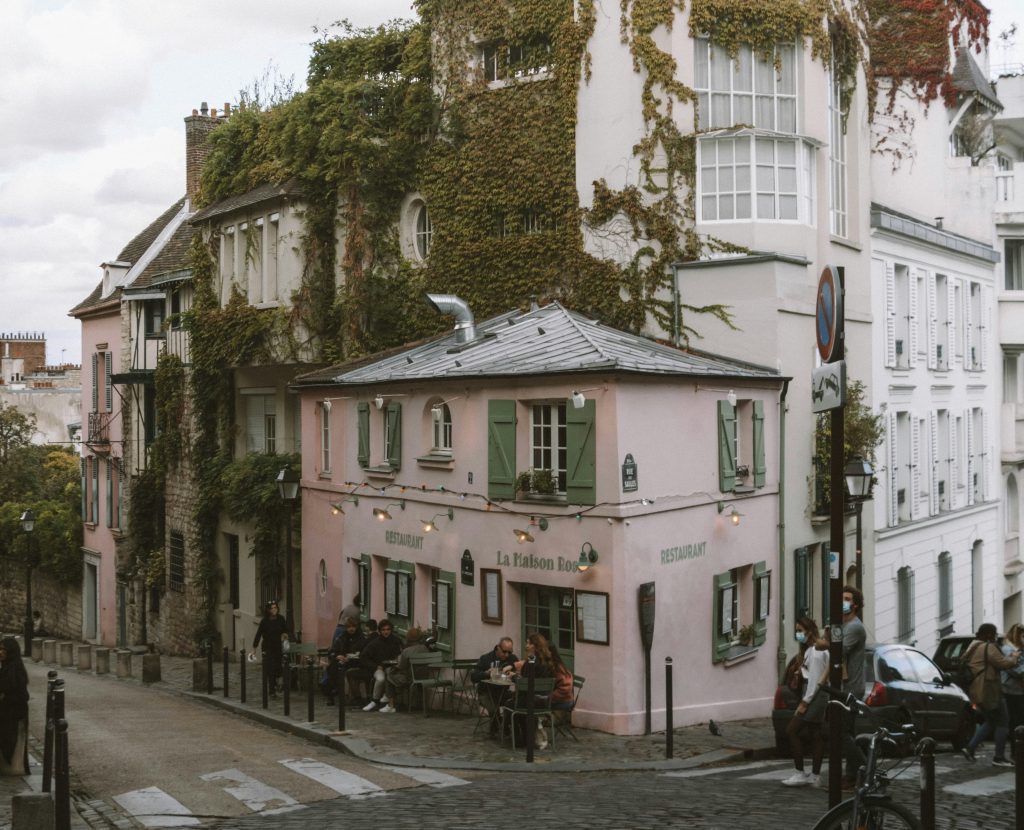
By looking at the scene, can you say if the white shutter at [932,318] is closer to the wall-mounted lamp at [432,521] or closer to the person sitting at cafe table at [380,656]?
the wall-mounted lamp at [432,521]

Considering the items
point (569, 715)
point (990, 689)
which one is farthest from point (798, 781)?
point (569, 715)

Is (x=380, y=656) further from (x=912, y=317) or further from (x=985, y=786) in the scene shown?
(x=912, y=317)

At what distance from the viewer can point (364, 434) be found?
2306 centimetres

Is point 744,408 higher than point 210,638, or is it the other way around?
point 744,408

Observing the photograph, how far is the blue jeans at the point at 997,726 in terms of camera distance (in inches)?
578

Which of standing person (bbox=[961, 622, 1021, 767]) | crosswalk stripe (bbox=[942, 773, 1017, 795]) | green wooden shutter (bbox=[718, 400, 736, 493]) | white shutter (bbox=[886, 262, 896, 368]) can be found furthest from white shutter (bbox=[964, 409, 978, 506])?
crosswalk stripe (bbox=[942, 773, 1017, 795])

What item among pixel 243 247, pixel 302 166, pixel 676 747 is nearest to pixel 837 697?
pixel 676 747

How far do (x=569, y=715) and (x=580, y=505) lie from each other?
2.85 metres

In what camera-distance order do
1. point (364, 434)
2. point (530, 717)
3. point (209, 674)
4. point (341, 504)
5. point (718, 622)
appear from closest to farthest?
point (530, 717) < point (718, 622) < point (209, 674) < point (364, 434) < point (341, 504)

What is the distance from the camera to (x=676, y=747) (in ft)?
54.2

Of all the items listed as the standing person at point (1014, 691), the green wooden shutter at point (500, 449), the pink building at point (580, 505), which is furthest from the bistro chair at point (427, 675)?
the standing person at point (1014, 691)

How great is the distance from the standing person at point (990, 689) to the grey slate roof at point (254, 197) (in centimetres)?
1733

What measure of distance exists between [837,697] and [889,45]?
21844 mm

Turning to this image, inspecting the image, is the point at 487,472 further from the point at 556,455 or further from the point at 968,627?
the point at 968,627
